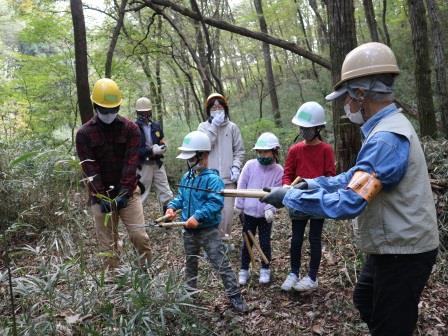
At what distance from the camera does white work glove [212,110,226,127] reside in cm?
513

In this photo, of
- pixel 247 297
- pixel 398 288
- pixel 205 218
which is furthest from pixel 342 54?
pixel 398 288

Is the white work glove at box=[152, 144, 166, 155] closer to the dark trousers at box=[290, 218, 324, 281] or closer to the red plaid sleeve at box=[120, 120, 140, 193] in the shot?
the red plaid sleeve at box=[120, 120, 140, 193]

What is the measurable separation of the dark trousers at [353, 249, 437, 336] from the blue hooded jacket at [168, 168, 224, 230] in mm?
1687

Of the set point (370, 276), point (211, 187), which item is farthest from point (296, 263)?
point (370, 276)

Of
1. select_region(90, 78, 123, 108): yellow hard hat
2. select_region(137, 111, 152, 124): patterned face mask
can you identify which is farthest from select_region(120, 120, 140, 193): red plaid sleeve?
select_region(137, 111, 152, 124): patterned face mask

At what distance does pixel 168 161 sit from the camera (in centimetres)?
1224

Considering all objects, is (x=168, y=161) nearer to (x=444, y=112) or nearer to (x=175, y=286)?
(x=444, y=112)

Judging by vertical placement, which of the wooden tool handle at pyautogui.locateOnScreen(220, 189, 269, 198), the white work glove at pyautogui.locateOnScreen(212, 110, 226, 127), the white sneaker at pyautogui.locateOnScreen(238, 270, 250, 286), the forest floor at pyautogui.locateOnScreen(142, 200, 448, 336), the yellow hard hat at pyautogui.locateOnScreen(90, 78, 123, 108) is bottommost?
the forest floor at pyautogui.locateOnScreen(142, 200, 448, 336)

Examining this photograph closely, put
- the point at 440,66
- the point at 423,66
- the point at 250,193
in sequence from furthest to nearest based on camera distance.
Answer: the point at 440,66 < the point at 423,66 < the point at 250,193

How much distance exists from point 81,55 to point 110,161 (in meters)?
2.81

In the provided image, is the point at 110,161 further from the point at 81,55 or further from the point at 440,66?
the point at 440,66

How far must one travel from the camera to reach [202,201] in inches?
150

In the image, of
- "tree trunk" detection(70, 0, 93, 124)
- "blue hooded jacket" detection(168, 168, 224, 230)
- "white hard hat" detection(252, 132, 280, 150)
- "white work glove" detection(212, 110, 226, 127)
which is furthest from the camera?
"tree trunk" detection(70, 0, 93, 124)

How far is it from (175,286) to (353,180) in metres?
1.69
